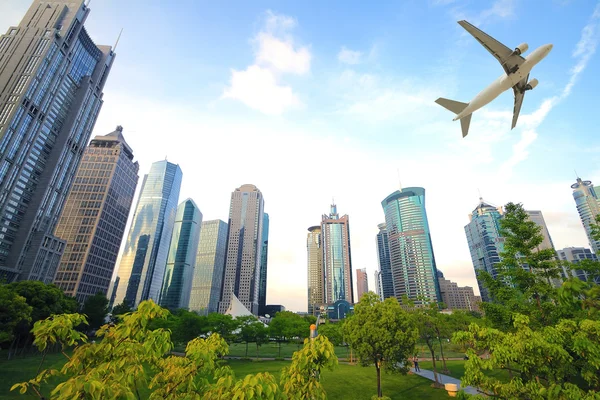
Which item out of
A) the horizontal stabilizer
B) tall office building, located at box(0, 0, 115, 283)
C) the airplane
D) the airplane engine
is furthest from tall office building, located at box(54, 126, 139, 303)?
the airplane engine

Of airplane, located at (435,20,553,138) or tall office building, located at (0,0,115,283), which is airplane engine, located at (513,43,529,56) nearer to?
airplane, located at (435,20,553,138)

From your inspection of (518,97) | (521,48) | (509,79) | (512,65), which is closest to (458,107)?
(518,97)

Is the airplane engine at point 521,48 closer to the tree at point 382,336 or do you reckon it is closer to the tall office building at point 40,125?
the tree at point 382,336

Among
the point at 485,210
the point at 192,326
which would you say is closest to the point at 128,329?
the point at 192,326

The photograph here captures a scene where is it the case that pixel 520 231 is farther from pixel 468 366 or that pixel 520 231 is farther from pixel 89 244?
pixel 89 244

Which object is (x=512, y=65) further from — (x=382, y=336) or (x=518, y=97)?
(x=382, y=336)
